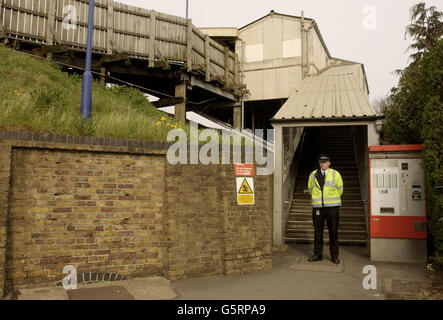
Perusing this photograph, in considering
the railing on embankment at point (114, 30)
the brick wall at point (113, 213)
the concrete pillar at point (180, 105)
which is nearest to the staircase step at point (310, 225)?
the brick wall at point (113, 213)

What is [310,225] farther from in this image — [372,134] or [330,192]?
[330,192]

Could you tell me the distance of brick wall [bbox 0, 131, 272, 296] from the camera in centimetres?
554

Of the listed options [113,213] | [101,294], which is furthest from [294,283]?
[113,213]

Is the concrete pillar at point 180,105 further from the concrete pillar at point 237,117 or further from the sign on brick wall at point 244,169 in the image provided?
the sign on brick wall at point 244,169

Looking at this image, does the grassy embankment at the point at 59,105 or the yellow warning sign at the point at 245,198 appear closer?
the grassy embankment at the point at 59,105

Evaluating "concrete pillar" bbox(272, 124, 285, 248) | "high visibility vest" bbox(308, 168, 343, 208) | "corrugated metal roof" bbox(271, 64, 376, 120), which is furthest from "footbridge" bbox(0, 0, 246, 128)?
"high visibility vest" bbox(308, 168, 343, 208)

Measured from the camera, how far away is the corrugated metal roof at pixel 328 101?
11.0m

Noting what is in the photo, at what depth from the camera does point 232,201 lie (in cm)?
711

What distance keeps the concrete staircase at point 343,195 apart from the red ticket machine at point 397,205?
74.2 inches

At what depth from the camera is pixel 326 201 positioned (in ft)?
26.0

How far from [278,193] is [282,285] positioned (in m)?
4.60

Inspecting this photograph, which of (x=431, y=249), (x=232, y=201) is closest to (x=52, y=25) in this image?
(x=232, y=201)
